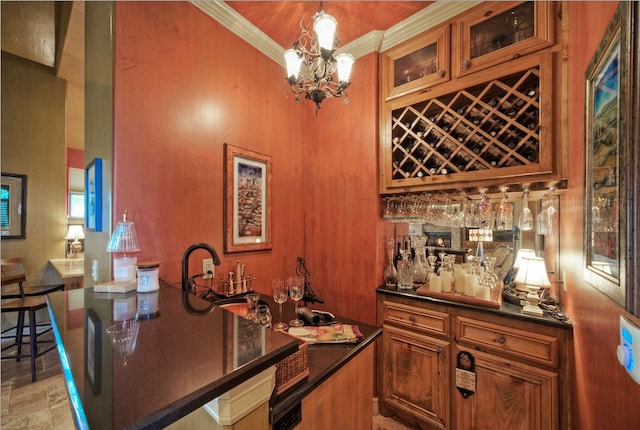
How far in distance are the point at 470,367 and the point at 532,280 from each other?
0.72 m

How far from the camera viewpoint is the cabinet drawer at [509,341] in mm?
1439

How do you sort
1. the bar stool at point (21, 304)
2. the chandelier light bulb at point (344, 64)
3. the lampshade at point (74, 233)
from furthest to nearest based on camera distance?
the lampshade at point (74, 233), the bar stool at point (21, 304), the chandelier light bulb at point (344, 64)

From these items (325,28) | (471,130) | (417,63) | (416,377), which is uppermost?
(417,63)

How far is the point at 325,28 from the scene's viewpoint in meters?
1.27

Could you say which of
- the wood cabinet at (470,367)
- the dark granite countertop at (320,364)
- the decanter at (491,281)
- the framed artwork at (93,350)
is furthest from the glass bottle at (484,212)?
the framed artwork at (93,350)

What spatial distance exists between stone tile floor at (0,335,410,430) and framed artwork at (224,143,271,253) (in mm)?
1707

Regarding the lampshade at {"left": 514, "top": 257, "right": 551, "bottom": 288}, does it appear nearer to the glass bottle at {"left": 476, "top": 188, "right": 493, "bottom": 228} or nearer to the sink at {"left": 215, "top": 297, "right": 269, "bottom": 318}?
the glass bottle at {"left": 476, "top": 188, "right": 493, "bottom": 228}

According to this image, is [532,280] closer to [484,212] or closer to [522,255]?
[522,255]

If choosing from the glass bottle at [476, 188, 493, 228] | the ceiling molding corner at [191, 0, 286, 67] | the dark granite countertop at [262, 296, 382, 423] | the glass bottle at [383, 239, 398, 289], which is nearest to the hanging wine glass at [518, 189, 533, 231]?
the glass bottle at [476, 188, 493, 228]

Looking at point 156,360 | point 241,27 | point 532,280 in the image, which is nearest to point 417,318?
point 532,280

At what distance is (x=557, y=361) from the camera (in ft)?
4.65

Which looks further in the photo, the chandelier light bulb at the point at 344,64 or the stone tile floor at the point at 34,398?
the stone tile floor at the point at 34,398

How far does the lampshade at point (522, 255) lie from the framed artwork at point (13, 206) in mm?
5747

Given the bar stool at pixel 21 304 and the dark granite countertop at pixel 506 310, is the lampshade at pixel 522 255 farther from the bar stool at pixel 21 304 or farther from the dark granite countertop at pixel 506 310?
the bar stool at pixel 21 304
